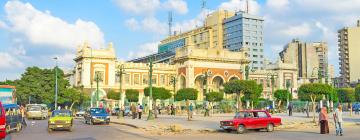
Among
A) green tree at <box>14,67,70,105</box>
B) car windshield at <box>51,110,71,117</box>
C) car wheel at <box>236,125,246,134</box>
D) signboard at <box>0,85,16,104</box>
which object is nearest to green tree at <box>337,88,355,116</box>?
green tree at <box>14,67,70,105</box>

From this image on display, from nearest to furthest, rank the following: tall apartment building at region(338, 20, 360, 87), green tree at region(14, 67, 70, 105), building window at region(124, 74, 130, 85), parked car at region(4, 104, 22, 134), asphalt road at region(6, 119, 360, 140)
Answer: asphalt road at region(6, 119, 360, 140), parked car at region(4, 104, 22, 134), green tree at region(14, 67, 70, 105), building window at region(124, 74, 130, 85), tall apartment building at region(338, 20, 360, 87)

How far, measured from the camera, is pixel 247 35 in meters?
138

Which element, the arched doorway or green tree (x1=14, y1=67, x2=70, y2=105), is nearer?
green tree (x1=14, y1=67, x2=70, y2=105)

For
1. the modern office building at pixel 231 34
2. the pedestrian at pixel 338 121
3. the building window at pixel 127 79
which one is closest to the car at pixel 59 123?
the pedestrian at pixel 338 121

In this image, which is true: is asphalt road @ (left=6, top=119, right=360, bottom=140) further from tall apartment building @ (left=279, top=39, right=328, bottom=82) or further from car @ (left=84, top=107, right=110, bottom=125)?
tall apartment building @ (left=279, top=39, right=328, bottom=82)

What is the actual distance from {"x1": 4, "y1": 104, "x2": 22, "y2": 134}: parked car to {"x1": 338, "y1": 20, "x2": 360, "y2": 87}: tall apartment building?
126 m

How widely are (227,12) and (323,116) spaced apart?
12737cm

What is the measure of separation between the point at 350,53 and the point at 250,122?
404ft

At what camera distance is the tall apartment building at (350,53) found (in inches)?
5281

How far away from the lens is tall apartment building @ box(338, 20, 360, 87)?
5281 inches

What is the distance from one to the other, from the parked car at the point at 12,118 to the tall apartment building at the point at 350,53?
126 meters

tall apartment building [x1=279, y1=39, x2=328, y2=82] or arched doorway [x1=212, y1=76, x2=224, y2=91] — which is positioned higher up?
tall apartment building [x1=279, y1=39, x2=328, y2=82]

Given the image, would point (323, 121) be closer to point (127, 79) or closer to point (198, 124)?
point (198, 124)

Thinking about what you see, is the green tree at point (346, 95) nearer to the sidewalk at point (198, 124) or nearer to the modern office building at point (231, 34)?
the sidewalk at point (198, 124)
